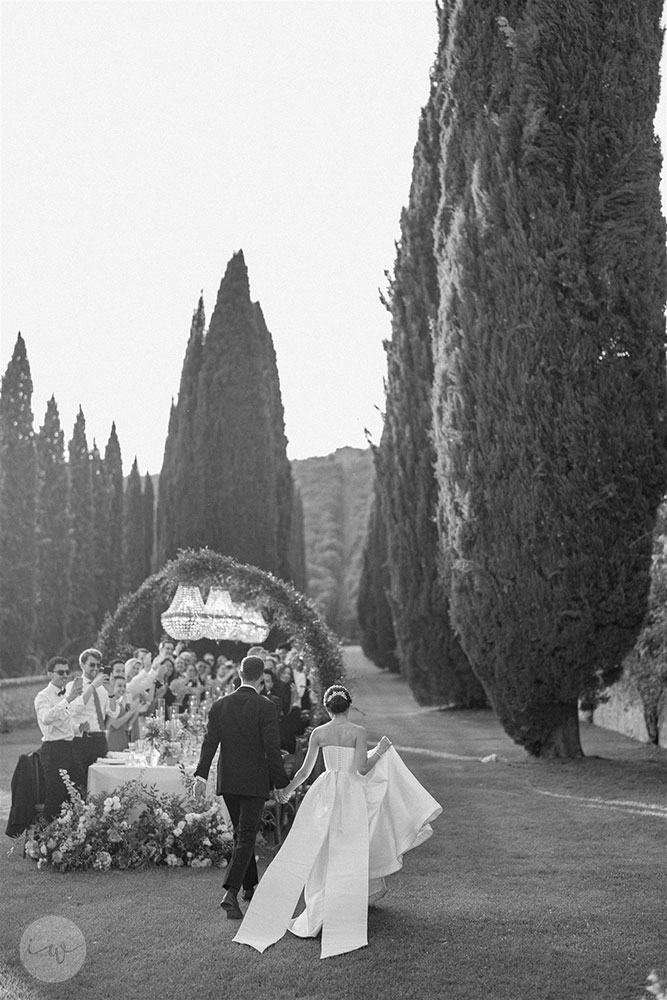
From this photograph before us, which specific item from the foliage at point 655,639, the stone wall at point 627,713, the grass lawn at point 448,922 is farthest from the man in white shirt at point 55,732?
the stone wall at point 627,713

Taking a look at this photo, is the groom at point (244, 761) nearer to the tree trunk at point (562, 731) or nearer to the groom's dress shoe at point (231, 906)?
the groom's dress shoe at point (231, 906)

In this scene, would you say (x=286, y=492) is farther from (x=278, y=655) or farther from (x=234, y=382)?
(x=278, y=655)

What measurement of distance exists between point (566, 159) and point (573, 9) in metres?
2.01

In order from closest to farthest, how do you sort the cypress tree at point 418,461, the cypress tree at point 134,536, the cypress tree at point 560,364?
1. the cypress tree at point 560,364
2. the cypress tree at point 418,461
3. the cypress tree at point 134,536

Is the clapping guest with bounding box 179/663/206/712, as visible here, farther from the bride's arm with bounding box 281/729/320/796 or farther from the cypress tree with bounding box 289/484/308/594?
the cypress tree with bounding box 289/484/308/594

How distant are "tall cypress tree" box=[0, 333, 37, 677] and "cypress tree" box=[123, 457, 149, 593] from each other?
40.9 feet

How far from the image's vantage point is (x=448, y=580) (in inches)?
638

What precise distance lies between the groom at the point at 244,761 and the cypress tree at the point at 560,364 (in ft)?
23.9

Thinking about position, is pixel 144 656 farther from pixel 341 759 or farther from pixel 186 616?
pixel 341 759

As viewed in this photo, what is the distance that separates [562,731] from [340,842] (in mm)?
8434

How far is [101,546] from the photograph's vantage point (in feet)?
166

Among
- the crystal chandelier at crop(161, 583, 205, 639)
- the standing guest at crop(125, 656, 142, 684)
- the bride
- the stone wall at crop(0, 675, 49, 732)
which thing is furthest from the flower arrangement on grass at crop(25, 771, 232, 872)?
the stone wall at crop(0, 675, 49, 732)

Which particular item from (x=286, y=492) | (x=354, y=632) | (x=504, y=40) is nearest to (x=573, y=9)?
(x=504, y=40)

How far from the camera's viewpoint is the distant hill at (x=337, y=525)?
74.4 meters
